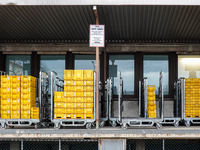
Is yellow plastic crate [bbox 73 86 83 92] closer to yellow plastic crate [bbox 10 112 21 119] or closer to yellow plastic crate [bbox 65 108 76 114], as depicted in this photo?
yellow plastic crate [bbox 65 108 76 114]

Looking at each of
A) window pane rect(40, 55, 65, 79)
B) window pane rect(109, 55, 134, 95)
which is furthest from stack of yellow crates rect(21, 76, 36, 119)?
window pane rect(109, 55, 134, 95)

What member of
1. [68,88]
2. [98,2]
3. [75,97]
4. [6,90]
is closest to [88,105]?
[75,97]

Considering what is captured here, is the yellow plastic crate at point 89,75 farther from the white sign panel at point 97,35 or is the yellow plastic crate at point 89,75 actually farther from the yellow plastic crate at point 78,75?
the white sign panel at point 97,35

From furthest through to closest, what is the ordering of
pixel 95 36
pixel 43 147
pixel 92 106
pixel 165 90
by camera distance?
pixel 165 90, pixel 43 147, pixel 92 106, pixel 95 36

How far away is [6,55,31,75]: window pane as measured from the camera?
40.4 ft

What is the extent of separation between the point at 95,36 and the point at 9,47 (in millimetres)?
5661

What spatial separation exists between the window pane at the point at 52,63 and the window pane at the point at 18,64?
66cm

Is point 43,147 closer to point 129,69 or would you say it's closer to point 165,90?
point 129,69

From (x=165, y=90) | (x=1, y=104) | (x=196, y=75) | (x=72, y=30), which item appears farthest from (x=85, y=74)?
(x=196, y=75)

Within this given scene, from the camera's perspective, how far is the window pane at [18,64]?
12328 millimetres

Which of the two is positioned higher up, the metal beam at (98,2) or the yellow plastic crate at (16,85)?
the metal beam at (98,2)

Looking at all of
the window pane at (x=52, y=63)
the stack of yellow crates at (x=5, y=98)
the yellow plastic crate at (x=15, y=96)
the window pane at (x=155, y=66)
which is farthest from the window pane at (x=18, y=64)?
the window pane at (x=155, y=66)

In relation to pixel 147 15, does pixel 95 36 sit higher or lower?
lower

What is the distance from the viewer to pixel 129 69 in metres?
12.3
